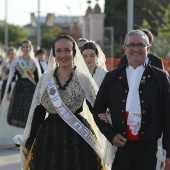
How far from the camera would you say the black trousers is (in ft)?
15.6

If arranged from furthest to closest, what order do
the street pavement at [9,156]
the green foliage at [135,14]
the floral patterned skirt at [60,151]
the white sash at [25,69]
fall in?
the green foliage at [135,14] → the white sash at [25,69] → the street pavement at [9,156] → the floral patterned skirt at [60,151]

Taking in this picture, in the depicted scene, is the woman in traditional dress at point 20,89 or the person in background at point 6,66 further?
the person in background at point 6,66

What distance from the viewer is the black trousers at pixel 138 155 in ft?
15.6

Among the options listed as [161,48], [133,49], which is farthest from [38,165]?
[161,48]

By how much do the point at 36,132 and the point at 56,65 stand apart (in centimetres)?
66

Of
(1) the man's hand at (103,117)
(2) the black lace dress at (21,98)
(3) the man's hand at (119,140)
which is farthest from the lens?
(2) the black lace dress at (21,98)

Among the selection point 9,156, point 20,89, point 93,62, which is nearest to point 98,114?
point 93,62

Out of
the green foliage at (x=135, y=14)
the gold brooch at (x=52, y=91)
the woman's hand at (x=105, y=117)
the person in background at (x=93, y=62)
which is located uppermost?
the green foliage at (x=135, y=14)

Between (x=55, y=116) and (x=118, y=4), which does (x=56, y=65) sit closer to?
(x=55, y=116)

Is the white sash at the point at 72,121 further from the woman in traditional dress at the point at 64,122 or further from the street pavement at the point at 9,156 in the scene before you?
the street pavement at the point at 9,156

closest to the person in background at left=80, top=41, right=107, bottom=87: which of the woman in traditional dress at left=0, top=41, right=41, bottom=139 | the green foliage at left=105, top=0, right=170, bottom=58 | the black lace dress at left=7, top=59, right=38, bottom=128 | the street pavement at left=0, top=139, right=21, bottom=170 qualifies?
the street pavement at left=0, top=139, right=21, bottom=170

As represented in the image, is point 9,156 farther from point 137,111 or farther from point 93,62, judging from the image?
point 137,111

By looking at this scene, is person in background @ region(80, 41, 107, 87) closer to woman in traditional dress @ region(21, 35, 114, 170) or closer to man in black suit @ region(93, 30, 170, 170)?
woman in traditional dress @ region(21, 35, 114, 170)

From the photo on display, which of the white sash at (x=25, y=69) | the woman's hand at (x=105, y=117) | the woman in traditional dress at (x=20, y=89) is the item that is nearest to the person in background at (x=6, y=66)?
the woman in traditional dress at (x=20, y=89)
